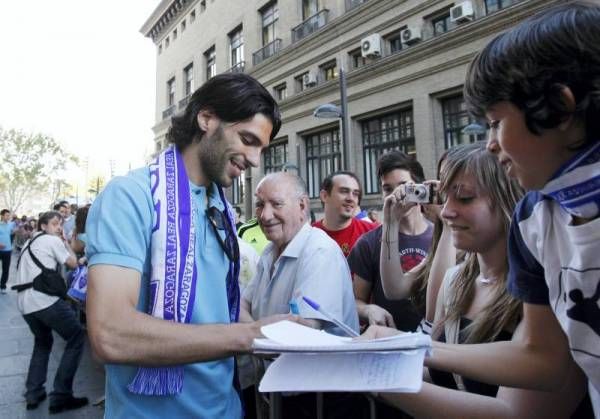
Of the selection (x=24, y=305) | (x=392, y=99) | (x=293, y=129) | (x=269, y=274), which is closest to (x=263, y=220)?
(x=269, y=274)

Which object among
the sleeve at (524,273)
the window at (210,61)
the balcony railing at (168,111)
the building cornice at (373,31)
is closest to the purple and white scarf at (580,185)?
the sleeve at (524,273)

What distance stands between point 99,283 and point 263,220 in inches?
58.3

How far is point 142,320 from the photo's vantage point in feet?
3.98

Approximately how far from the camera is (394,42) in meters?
16.9

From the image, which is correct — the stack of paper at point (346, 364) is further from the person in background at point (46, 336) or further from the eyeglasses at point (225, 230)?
the person in background at point (46, 336)

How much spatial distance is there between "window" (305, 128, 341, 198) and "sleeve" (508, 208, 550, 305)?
18.7 metres

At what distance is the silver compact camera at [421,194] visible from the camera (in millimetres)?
2566

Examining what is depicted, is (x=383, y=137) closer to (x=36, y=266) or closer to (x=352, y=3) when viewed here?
(x=352, y=3)

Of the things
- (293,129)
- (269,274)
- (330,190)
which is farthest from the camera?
(293,129)

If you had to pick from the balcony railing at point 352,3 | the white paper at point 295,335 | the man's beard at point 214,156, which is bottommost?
the white paper at point 295,335

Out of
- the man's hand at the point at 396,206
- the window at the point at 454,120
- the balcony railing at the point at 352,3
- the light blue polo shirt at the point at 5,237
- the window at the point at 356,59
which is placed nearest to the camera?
the man's hand at the point at 396,206

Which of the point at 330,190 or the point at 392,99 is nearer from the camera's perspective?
the point at 330,190

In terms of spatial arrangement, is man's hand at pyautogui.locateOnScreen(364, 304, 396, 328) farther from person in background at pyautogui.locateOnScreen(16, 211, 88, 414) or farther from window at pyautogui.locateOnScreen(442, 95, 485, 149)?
window at pyautogui.locateOnScreen(442, 95, 485, 149)

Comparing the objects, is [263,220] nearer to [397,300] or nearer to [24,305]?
[397,300]
